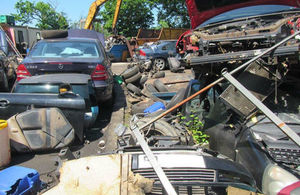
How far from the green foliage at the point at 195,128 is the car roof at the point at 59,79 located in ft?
7.10

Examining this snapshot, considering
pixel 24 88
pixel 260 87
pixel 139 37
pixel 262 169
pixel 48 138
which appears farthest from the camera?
pixel 139 37

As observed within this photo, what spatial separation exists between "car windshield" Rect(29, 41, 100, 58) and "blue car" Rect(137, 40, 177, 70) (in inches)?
319

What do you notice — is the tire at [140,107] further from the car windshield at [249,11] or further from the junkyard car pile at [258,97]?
the car windshield at [249,11]

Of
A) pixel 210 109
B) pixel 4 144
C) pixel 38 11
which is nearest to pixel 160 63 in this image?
pixel 210 109

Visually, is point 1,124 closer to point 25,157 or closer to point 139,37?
point 25,157

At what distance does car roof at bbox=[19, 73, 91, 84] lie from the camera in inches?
192

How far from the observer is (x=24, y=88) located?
4844 mm

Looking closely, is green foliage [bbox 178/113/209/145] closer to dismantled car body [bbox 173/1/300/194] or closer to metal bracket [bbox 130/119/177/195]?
dismantled car body [bbox 173/1/300/194]

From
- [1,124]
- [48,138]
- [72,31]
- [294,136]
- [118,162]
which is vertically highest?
[72,31]

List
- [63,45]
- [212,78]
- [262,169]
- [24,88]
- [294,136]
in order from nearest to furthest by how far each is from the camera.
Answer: [294,136] → [262,169] → [212,78] → [24,88] → [63,45]

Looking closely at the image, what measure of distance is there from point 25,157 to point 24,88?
4.54ft

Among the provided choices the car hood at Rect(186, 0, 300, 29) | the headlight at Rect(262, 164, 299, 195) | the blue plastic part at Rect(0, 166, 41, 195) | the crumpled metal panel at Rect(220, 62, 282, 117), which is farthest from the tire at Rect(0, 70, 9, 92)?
the headlight at Rect(262, 164, 299, 195)

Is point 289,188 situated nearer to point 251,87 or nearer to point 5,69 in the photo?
point 251,87

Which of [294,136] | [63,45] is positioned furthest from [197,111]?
[63,45]
